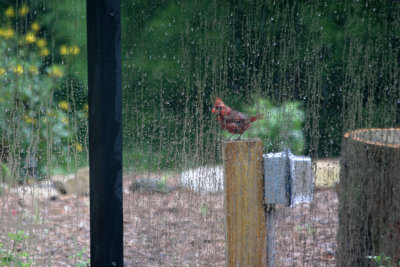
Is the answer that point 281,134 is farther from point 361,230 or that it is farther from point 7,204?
point 7,204

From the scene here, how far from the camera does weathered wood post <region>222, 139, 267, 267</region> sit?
89.1 inches

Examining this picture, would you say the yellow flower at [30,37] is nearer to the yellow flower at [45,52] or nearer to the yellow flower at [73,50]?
the yellow flower at [45,52]

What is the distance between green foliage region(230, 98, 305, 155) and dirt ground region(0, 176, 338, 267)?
36 cm

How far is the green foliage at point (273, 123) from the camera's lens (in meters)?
2.45

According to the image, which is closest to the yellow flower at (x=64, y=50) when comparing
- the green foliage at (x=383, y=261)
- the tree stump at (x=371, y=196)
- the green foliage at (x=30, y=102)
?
the green foliage at (x=30, y=102)

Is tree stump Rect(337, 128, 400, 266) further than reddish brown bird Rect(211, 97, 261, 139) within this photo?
Yes

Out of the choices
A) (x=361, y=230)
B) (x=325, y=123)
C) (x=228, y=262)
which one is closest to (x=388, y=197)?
(x=361, y=230)

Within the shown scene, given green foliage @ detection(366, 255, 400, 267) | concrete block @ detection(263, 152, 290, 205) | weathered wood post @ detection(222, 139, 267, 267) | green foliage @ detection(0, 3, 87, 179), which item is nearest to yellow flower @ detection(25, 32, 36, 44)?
green foliage @ detection(0, 3, 87, 179)

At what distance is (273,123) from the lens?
8.27 feet

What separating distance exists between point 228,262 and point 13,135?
126cm

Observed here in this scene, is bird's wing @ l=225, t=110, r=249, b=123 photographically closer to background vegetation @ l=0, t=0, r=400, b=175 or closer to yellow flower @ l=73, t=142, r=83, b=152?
background vegetation @ l=0, t=0, r=400, b=175

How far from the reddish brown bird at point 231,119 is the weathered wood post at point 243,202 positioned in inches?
5.1

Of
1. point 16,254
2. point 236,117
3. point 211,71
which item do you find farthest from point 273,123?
point 16,254

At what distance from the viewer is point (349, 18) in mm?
2541
